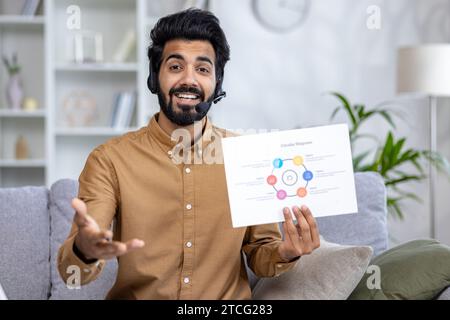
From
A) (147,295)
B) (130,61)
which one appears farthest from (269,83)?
(147,295)

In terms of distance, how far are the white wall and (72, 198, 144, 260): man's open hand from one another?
2.64 metres

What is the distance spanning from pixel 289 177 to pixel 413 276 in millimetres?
465

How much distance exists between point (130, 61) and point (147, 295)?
253 cm

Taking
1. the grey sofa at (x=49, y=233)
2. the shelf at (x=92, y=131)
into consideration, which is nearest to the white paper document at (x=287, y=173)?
the grey sofa at (x=49, y=233)

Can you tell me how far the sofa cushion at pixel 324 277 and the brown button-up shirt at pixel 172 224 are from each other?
0.11 meters

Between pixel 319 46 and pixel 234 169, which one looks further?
pixel 319 46

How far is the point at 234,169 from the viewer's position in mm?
1411

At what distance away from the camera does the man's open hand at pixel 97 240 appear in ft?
3.98

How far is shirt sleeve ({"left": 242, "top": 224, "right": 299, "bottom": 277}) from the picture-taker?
1.57 meters

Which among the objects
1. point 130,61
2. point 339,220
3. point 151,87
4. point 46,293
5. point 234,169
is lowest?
point 46,293

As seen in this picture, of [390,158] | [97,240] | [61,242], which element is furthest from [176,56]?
[390,158]

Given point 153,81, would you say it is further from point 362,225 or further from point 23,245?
point 362,225

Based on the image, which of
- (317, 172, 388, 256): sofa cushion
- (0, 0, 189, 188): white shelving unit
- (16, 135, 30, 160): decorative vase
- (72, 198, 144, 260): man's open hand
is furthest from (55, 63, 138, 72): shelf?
(72, 198, 144, 260): man's open hand

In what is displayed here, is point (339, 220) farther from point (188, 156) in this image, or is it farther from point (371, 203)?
point (188, 156)
